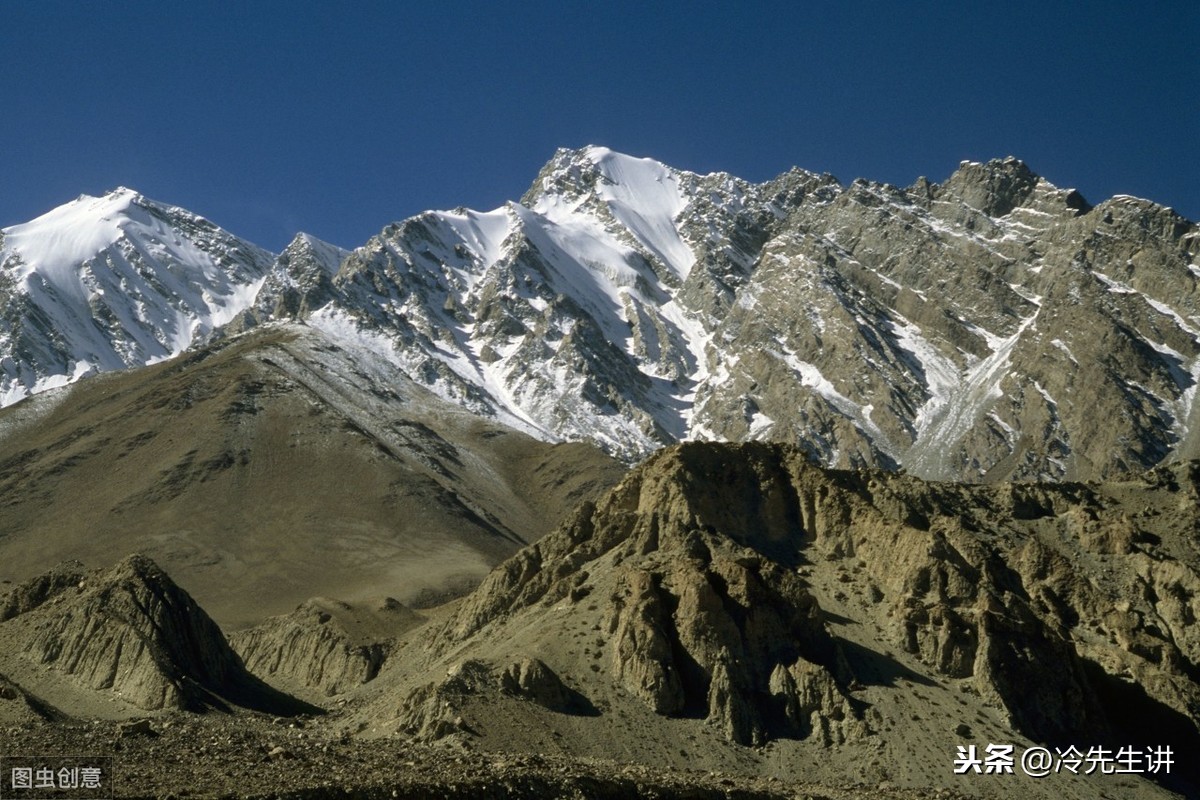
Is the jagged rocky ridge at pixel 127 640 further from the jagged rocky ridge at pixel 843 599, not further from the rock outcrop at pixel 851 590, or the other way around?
the rock outcrop at pixel 851 590

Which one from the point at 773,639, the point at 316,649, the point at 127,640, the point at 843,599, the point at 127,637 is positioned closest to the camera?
the point at 773,639

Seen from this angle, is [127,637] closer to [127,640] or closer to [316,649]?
[127,640]

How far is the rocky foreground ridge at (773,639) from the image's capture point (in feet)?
196

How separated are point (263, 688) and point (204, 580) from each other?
86.2 meters


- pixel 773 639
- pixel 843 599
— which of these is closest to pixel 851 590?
pixel 843 599

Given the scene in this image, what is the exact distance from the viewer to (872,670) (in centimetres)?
6569

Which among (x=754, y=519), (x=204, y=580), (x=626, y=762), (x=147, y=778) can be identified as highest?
(x=204, y=580)

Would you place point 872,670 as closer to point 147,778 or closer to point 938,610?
point 938,610

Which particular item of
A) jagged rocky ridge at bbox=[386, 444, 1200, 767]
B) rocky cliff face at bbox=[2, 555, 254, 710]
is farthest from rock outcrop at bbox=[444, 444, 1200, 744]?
rocky cliff face at bbox=[2, 555, 254, 710]

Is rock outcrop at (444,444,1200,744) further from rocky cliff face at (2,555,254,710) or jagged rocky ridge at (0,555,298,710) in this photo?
rocky cliff face at (2,555,254,710)

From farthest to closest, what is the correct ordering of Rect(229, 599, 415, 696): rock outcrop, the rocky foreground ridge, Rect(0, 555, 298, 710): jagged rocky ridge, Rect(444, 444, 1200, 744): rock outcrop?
Rect(229, 599, 415, 696): rock outcrop, Rect(0, 555, 298, 710): jagged rocky ridge, Rect(444, 444, 1200, 744): rock outcrop, the rocky foreground ridge

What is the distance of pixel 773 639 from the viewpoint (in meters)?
65.2

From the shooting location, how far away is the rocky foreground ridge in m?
59.7

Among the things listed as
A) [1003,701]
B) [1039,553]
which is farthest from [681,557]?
[1039,553]
